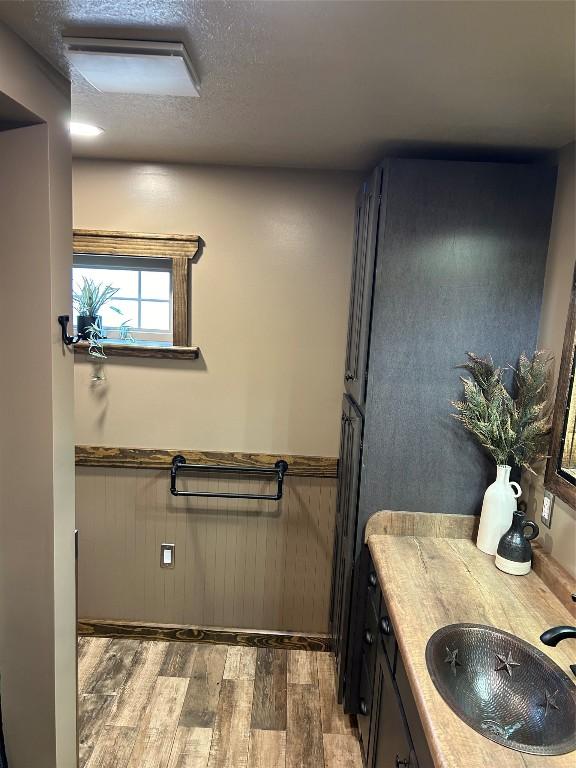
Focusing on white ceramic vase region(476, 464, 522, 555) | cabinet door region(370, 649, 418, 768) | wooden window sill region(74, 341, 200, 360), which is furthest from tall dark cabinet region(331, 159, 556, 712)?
wooden window sill region(74, 341, 200, 360)

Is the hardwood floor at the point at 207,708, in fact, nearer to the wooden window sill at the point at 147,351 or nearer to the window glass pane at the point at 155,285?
the wooden window sill at the point at 147,351

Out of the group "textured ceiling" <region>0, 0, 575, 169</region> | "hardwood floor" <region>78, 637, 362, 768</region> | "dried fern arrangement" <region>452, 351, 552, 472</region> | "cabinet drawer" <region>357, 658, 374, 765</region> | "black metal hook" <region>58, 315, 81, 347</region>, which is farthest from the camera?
"hardwood floor" <region>78, 637, 362, 768</region>

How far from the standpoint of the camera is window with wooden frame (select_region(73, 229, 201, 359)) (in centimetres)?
266

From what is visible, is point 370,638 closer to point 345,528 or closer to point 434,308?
point 345,528

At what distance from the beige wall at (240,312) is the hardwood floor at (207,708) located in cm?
110

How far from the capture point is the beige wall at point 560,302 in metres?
1.79

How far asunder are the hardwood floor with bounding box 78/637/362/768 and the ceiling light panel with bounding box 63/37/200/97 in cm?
245

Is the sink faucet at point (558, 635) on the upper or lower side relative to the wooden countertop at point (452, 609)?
upper

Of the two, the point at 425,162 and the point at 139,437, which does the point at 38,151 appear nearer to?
the point at 425,162

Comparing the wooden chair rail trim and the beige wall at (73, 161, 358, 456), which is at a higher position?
the beige wall at (73, 161, 358, 456)

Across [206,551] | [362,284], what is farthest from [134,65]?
Result: [206,551]

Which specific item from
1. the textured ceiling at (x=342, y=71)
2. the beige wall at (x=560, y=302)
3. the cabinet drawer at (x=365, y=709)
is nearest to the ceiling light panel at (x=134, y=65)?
the textured ceiling at (x=342, y=71)

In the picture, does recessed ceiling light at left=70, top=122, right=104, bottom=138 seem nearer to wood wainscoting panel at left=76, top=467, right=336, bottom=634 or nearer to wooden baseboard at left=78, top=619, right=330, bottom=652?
wood wainscoting panel at left=76, top=467, right=336, bottom=634

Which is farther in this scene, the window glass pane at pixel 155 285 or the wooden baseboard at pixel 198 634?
the wooden baseboard at pixel 198 634
